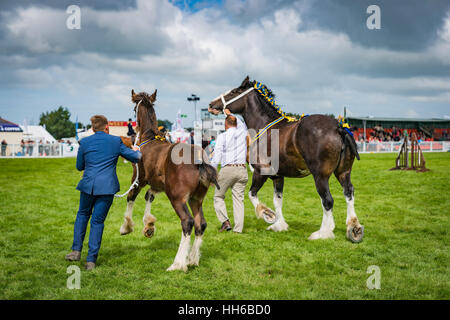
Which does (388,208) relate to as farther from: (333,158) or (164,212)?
(164,212)

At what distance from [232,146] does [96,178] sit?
299 cm

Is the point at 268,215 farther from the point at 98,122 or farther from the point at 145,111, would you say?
the point at 98,122

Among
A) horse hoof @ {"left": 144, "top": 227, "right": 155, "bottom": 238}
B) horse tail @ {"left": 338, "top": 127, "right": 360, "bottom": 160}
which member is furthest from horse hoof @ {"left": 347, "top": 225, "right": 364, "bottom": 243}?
horse hoof @ {"left": 144, "top": 227, "right": 155, "bottom": 238}

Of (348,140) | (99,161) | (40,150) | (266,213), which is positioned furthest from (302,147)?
(40,150)

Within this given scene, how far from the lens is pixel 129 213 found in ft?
23.5

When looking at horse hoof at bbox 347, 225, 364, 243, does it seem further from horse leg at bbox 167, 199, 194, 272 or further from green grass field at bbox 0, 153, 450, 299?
horse leg at bbox 167, 199, 194, 272

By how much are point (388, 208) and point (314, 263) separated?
5495 millimetres

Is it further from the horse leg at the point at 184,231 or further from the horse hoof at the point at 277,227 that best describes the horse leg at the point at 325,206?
the horse leg at the point at 184,231

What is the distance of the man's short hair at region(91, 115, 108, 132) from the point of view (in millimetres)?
5516

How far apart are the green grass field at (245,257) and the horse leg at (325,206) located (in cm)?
21

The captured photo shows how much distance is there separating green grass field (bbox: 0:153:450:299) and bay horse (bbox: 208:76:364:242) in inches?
18.0

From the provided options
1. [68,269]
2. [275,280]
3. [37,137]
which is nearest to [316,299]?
[275,280]

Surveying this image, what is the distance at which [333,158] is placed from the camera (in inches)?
269
